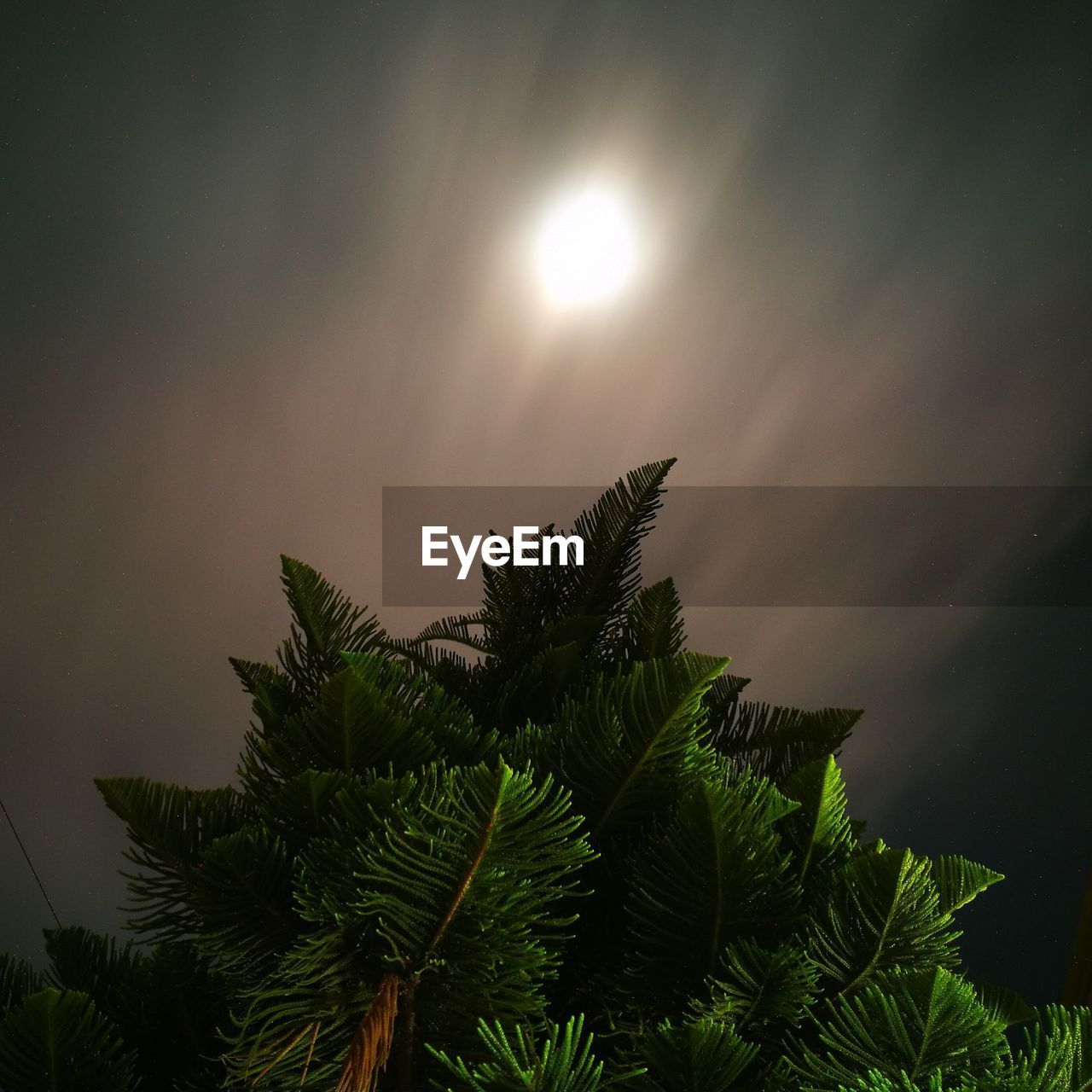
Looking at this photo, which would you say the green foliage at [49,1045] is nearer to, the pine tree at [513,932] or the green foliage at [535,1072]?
the pine tree at [513,932]

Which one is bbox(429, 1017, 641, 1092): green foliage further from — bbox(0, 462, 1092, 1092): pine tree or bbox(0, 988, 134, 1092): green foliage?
bbox(0, 988, 134, 1092): green foliage

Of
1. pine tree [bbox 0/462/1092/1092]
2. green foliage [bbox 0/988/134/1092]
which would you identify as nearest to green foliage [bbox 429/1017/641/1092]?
pine tree [bbox 0/462/1092/1092]

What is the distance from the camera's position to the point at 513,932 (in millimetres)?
454

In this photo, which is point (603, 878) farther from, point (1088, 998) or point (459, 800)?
point (1088, 998)

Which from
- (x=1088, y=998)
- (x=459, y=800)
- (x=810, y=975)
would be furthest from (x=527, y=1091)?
(x=1088, y=998)

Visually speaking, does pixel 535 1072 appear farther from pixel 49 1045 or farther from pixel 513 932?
pixel 49 1045

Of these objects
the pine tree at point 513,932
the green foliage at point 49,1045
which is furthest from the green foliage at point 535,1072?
the green foliage at point 49,1045

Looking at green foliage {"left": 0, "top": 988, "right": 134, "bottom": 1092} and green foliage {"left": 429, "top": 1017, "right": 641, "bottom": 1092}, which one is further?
green foliage {"left": 0, "top": 988, "right": 134, "bottom": 1092}

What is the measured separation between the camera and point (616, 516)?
1124mm

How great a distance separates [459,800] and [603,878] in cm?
22

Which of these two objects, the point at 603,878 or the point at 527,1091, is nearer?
the point at 527,1091

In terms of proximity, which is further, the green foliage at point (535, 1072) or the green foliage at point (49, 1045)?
the green foliage at point (49, 1045)

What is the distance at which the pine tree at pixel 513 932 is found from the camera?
1.35 feet

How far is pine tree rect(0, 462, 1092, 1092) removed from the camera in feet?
1.35
